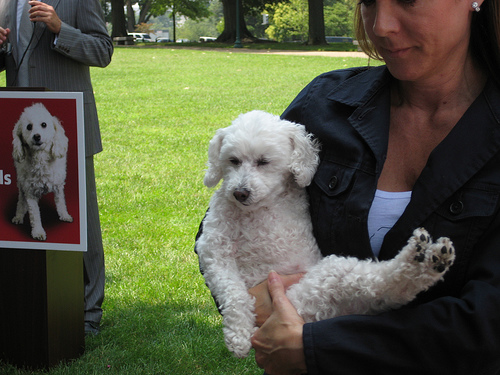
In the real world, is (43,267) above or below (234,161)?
below

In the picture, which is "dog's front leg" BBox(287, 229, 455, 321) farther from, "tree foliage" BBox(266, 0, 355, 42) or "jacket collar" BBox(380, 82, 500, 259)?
"tree foliage" BBox(266, 0, 355, 42)

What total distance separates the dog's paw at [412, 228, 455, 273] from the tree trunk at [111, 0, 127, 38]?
104 ft

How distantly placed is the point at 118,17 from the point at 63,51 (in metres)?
29.4

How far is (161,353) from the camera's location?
4215 mm

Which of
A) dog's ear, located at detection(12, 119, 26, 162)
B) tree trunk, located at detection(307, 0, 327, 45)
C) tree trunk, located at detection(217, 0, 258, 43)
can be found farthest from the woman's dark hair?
tree trunk, located at detection(217, 0, 258, 43)

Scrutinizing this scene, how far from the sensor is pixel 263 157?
257 cm

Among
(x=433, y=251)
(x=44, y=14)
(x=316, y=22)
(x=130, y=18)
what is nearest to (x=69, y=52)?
(x=44, y=14)

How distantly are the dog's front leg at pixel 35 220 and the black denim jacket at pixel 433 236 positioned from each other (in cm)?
181

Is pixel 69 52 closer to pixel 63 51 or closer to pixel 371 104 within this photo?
pixel 63 51

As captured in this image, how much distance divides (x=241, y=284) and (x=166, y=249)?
3.66 m

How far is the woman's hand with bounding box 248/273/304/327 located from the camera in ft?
7.26

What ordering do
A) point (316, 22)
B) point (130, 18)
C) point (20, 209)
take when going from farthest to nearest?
point (130, 18) < point (316, 22) < point (20, 209)

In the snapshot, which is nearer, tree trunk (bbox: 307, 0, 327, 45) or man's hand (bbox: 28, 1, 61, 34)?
man's hand (bbox: 28, 1, 61, 34)

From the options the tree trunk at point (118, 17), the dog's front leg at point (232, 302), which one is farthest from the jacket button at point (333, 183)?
the tree trunk at point (118, 17)
